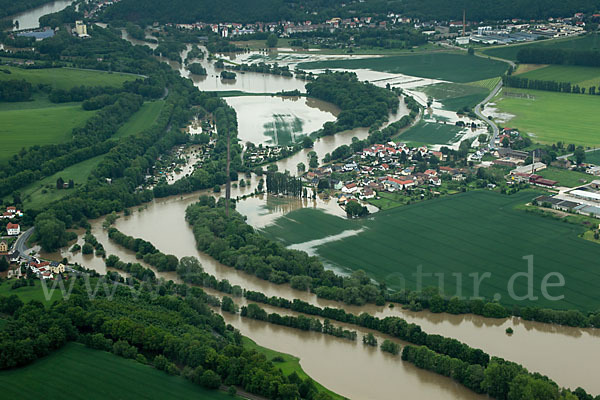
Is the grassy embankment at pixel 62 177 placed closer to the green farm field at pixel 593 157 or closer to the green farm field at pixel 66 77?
the green farm field at pixel 66 77

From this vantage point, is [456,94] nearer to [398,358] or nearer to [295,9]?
[295,9]

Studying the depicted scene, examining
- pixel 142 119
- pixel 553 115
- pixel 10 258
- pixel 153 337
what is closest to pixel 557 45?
pixel 553 115

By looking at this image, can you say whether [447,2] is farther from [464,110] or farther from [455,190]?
[455,190]

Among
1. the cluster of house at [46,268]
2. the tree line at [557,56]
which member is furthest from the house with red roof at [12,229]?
the tree line at [557,56]

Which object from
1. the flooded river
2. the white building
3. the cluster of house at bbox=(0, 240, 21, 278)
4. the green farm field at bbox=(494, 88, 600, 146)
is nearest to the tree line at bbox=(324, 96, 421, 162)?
the green farm field at bbox=(494, 88, 600, 146)

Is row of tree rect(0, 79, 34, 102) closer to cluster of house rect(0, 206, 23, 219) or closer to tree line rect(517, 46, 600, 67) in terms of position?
cluster of house rect(0, 206, 23, 219)
